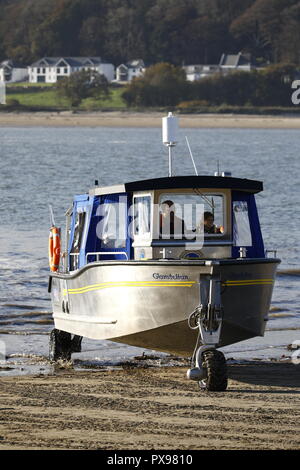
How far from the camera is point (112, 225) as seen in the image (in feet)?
52.1

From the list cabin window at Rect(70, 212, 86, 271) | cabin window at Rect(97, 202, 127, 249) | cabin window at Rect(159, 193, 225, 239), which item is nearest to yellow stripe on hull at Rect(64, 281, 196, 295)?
cabin window at Rect(97, 202, 127, 249)

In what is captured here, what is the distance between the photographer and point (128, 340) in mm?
15344

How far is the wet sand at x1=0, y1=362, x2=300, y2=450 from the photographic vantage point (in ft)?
36.9

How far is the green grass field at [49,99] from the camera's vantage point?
170375mm

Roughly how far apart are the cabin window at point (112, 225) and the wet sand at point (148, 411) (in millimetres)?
1704

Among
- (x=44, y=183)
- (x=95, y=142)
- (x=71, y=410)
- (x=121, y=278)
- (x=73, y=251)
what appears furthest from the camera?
(x=95, y=142)

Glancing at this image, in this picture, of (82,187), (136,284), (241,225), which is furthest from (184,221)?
(82,187)

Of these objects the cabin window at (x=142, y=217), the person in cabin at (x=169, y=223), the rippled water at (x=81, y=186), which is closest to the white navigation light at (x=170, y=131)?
the cabin window at (x=142, y=217)

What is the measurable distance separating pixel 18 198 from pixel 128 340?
111 feet

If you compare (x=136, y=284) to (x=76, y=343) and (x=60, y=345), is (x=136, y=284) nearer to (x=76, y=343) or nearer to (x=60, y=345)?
(x=60, y=345)

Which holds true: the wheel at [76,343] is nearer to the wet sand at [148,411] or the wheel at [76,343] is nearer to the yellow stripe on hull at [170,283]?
the wet sand at [148,411]

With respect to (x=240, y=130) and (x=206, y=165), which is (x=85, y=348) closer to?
(x=206, y=165)

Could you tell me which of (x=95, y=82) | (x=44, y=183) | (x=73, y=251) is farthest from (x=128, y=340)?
(x=95, y=82)

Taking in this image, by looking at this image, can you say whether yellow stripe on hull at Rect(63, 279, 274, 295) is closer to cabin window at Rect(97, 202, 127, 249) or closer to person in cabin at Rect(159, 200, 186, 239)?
cabin window at Rect(97, 202, 127, 249)
